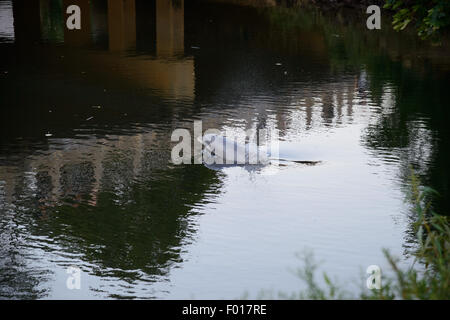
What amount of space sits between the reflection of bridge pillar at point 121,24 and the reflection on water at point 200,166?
235 mm

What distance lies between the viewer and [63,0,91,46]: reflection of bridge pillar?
80.5ft

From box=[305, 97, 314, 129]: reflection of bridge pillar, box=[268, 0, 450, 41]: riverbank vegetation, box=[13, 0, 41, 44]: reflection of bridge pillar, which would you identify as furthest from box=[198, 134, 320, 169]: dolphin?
box=[13, 0, 41, 44]: reflection of bridge pillar

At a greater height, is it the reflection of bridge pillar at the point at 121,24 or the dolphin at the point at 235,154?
the reflection of bridge pillar at the point at 121,24

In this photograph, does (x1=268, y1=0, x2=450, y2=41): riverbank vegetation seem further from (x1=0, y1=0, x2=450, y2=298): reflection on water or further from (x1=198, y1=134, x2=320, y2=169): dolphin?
(x1=198, y1=134, x2=320, y2=169): dolphin

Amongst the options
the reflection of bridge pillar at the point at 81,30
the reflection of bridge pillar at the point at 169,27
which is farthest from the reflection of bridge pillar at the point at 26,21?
the reflection of bridge pillar at the point at 169,27

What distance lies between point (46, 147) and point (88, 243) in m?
4.18

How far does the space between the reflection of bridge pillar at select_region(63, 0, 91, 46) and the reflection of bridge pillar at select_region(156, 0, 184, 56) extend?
2.10 metres

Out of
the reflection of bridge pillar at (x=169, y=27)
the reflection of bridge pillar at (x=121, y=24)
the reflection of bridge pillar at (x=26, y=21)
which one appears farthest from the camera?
the reflection of bridge pillar at (x=26, y=21)

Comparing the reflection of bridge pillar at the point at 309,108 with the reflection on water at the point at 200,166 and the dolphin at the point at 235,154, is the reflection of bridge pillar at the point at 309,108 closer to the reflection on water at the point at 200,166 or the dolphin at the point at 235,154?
the reflection on water at the point at 200,166

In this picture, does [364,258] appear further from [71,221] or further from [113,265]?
[71,221]

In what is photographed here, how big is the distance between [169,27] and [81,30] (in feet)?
9.67

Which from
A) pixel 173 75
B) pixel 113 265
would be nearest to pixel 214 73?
pixel 173 75

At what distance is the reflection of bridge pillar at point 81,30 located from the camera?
80.5 feet

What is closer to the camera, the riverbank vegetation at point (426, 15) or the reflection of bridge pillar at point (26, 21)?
the riverbank vegetation at point (426, 15)
